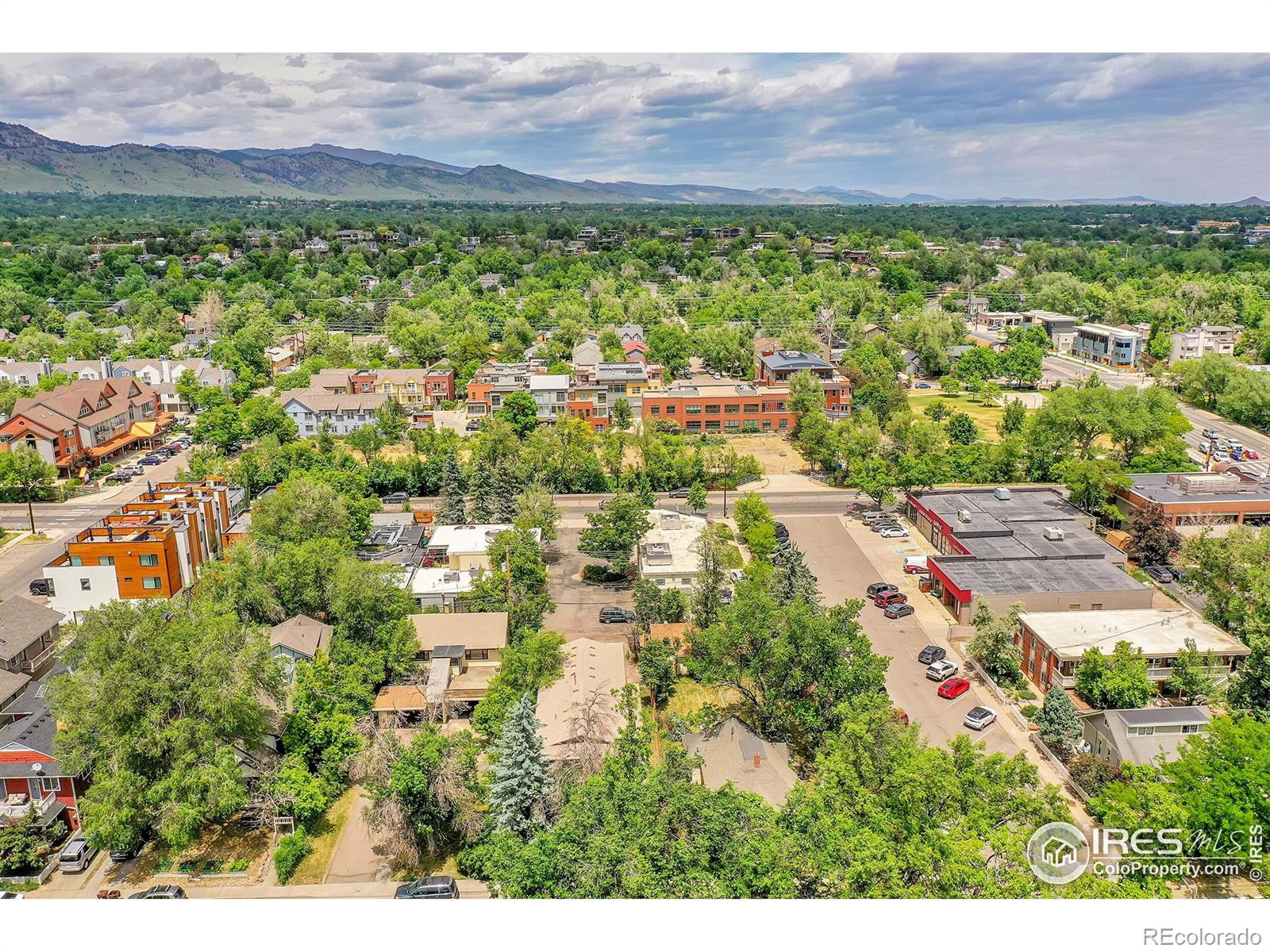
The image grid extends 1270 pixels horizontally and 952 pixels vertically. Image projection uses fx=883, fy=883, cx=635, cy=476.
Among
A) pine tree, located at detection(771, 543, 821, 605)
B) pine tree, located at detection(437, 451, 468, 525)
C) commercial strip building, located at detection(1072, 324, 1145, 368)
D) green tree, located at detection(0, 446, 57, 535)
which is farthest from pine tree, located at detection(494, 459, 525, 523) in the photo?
commercial strip building, located at detection(1072, 324, 1145, 368)

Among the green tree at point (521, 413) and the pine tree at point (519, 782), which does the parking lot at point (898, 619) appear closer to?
the pine tree at point (519, 782)

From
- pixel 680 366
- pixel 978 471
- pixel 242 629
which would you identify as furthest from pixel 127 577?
pixel 680 366

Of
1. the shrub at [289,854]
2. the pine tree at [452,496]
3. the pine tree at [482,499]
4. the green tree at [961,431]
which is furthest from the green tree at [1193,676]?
the pine tree at [452,496]

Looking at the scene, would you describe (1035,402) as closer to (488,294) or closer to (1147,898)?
(1147,898)

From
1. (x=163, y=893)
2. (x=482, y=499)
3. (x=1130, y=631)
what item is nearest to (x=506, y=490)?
(x=482, y=499)

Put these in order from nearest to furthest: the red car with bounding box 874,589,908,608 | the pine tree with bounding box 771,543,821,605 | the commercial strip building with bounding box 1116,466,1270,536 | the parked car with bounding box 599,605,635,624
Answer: the pine tree with bounding box 771,543,821,605 < the parked car with bounding box 599,605,635,624 < the red car with bounding box 874,589,908,608 < the commercial strip building with bounding box 1116,466,1270,536

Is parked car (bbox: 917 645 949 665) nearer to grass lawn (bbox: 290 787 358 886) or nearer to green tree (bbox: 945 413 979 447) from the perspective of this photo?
grass lawn (bbox: 290 787 358 886)
